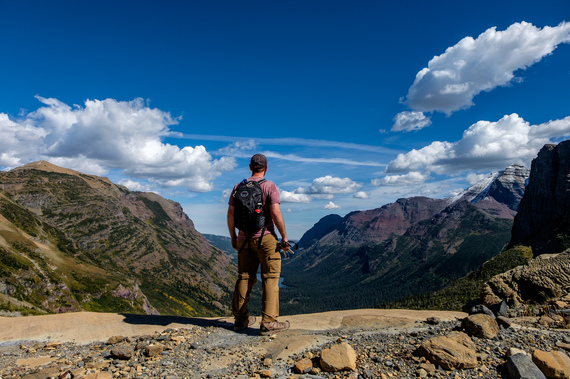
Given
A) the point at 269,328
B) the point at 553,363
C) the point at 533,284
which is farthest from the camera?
the point at 533,284

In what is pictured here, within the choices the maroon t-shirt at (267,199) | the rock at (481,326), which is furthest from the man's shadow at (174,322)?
the rock at (481,326)

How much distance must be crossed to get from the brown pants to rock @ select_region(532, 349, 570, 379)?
6517mm

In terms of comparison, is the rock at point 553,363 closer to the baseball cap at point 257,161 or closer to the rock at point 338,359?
the rock at point 338,359

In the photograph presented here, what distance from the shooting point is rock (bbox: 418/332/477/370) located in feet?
21.2

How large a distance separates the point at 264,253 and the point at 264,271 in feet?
1.99

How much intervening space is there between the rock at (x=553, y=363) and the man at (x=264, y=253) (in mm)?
6455

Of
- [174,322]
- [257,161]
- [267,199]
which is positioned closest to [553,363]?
[267,199]

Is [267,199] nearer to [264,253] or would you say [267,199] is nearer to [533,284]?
[264,253]

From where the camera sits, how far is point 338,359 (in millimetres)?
6762

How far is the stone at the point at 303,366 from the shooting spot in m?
6.76

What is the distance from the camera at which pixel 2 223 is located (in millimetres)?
128500

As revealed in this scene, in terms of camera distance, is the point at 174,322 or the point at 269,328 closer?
the point at 269,328

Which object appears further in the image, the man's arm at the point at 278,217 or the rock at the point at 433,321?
the rock at the point at 433,321

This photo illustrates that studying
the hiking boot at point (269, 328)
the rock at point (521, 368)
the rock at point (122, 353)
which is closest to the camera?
the rock at point (521, 368)
